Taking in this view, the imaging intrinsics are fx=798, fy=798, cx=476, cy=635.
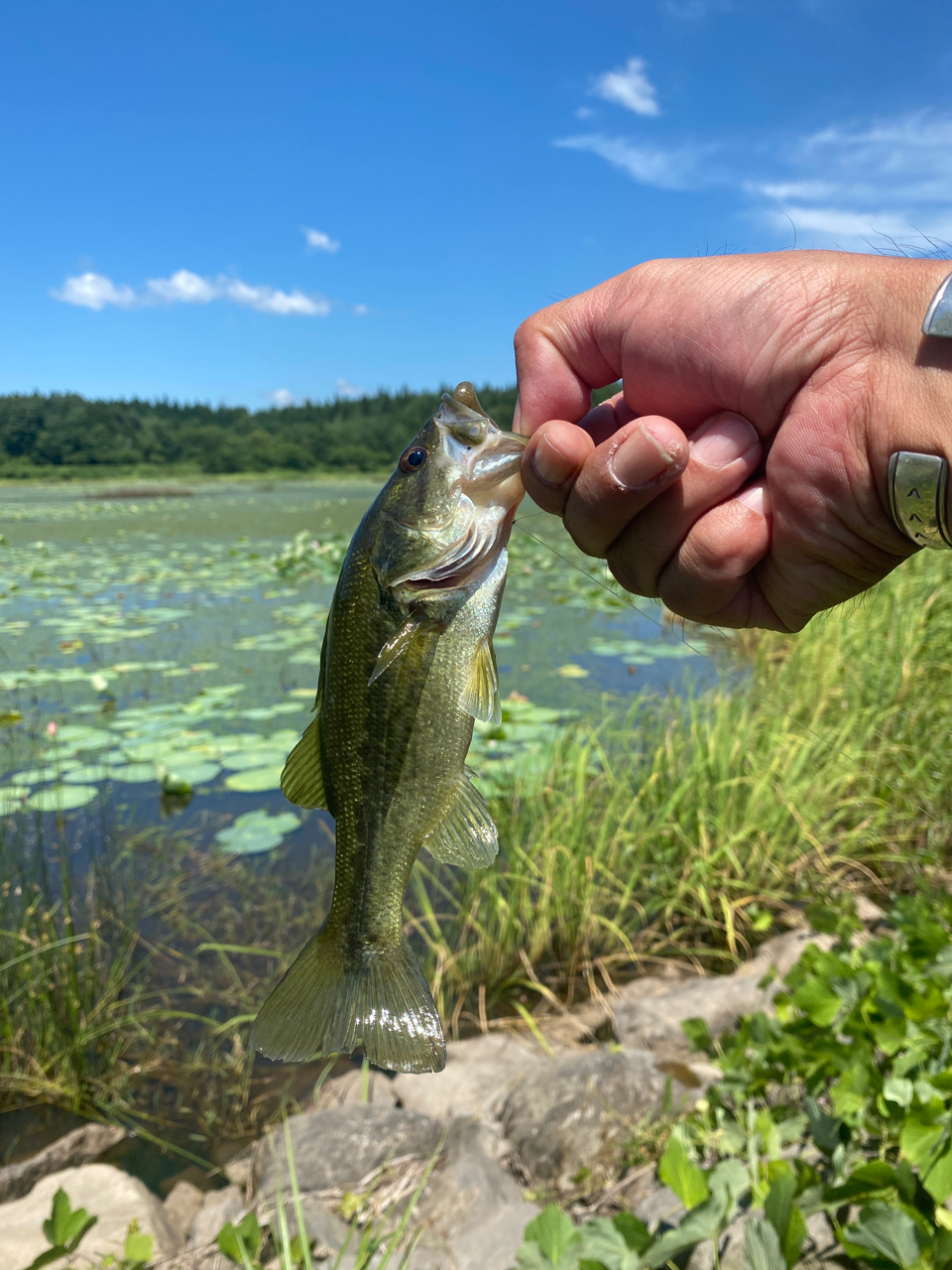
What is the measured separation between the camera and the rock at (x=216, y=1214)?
290cm

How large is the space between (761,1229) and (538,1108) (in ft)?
5.38

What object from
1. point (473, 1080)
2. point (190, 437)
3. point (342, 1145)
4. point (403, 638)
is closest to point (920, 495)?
point (403, 638)

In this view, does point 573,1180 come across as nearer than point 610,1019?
Yes

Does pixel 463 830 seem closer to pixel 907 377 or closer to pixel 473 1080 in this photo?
pixel 907 377

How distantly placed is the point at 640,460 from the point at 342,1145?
2796mm

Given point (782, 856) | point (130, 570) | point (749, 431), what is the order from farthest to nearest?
point (130, 570), point (782, 856), point (749, 431)

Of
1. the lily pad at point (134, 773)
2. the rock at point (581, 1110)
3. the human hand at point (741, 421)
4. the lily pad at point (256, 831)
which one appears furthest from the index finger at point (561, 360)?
the lily pad at point (134, 773)

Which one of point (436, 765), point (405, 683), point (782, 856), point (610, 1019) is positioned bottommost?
point (610, 1019)

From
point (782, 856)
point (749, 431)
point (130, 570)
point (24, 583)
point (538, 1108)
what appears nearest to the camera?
point (749, 431)

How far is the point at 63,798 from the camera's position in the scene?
213 inches

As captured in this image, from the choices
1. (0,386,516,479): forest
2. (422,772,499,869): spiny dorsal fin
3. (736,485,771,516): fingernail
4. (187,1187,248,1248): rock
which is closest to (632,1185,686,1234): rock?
(422,772,499,869): spiny dorsal fin

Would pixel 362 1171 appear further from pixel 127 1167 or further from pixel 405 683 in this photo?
pixel 405 683

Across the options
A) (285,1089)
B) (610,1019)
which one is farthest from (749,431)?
(285,1089)

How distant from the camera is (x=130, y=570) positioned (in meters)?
13.5
